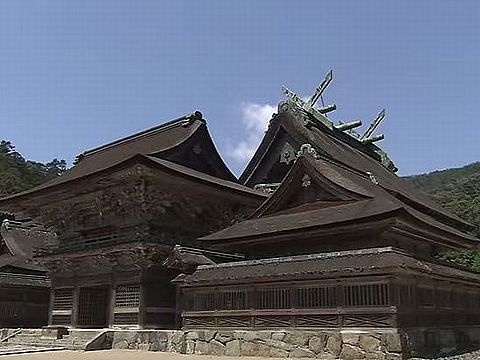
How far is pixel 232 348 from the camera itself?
18047 millimetres

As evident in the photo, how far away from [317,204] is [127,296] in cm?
889

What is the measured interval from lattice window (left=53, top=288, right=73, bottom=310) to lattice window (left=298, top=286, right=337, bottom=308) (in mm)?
13453

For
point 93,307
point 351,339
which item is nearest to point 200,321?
point 351,339

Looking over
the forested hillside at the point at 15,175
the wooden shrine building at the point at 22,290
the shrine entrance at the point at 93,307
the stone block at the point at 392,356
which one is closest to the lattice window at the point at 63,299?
the shrine entrance at the point at 93,307

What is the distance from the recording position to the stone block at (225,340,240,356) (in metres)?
17.9

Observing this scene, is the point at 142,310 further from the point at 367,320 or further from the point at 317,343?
the point at 367,320

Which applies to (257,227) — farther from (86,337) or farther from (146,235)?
(86,337)

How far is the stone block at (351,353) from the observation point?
1519 cm

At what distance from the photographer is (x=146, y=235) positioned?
23.5 metres

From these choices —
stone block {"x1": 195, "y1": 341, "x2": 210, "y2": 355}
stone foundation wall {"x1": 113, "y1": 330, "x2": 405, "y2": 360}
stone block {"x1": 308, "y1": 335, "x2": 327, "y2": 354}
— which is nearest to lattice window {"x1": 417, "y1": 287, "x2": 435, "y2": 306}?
stone foundation wall {"x1": 113, "y1": 330, "x2": 405, "y2": 360}

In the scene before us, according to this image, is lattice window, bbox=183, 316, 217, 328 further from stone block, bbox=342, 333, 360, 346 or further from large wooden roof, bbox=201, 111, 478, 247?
stone block, bbox=342, 333, 360, 346

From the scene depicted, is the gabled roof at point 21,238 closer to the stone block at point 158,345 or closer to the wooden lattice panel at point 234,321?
the stone block at point 158,345

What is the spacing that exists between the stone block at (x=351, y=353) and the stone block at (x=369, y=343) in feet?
0.48

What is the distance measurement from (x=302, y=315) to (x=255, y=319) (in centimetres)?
170
